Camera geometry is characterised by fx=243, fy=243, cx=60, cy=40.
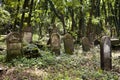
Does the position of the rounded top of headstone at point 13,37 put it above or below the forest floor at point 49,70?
above

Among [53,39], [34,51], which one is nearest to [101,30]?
[53,39]

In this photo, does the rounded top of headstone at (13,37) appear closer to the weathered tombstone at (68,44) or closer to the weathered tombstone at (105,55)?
the weathered tombstone at (105,55)

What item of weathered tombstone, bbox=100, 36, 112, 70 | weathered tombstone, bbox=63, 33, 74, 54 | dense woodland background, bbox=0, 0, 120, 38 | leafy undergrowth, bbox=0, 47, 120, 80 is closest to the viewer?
leafy undergrowth, bbox=0, 47, 120, 80

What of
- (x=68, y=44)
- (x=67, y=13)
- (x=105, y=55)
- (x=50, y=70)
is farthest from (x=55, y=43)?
(x=67, y=13)

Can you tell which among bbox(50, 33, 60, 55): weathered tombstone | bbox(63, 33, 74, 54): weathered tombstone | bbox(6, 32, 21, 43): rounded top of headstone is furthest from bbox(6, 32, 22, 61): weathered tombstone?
bbox(63, 33, 74, 54): weathered tombstone

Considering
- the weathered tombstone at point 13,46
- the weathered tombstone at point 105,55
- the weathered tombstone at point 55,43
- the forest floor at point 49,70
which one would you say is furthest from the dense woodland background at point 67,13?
the weathered tombstone at point 105,55

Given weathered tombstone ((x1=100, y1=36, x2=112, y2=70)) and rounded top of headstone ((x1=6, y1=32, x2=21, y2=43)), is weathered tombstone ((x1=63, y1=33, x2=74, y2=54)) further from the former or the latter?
rounded top of headstone ((x1=6, y1=32, x2=21, y2=43))

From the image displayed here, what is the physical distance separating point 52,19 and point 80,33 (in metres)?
4.55

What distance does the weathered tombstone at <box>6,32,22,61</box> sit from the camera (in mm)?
9555

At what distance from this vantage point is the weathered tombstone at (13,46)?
31.3ft

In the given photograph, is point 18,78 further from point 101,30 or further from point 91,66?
point 101,30

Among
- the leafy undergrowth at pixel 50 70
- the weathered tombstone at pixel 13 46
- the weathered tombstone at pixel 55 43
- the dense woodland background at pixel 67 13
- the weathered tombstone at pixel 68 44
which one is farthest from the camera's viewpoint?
the dense woodland background at pixel 67 13

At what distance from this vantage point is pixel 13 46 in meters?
9.67

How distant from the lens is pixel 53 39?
40.3 ft
